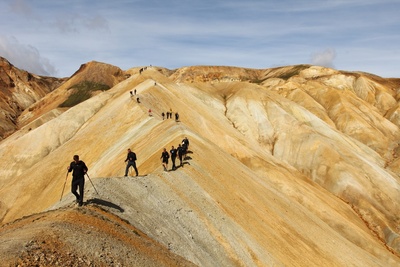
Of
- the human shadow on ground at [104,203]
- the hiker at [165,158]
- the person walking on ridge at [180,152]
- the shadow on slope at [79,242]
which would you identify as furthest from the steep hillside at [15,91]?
the shadow on slope at [79,242]

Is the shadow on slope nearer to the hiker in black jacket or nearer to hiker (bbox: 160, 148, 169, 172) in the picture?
hiker (bbox: 160, 148, 169, 172)

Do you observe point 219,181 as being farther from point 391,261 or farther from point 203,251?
point 391,261

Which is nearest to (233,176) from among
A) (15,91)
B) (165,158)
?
(165,158)

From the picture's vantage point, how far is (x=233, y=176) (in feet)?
109

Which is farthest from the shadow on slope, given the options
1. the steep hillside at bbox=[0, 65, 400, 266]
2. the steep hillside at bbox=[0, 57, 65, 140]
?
the steep hillside at bbox=[0, 57, 65, 140]

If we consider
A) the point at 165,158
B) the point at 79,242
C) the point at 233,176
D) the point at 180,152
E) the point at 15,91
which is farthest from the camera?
the point at 15,91

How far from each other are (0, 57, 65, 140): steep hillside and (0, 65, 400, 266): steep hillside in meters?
65.8

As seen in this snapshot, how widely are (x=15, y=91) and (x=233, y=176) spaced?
148445 mm

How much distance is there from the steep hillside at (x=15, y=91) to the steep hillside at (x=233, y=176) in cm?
6578

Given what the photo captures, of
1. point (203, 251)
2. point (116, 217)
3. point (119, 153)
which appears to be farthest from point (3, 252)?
point (119, 153)

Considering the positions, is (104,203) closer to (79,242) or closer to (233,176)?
(79,242)

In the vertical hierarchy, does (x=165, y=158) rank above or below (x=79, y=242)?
above

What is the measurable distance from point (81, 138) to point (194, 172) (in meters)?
31.4

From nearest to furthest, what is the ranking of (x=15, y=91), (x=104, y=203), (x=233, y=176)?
(x=104, y=203)
(x=233, y=176)
(x=15, y=91)
